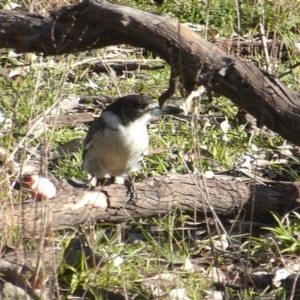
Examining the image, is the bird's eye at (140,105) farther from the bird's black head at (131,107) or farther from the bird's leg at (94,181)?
the bird's leg at (94,181)

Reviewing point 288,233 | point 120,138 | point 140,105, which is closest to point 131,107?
point 140,105

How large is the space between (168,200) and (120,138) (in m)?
0.81

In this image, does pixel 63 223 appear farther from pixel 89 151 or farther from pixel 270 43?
pixel 270 43

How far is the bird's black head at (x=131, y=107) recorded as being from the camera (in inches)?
238

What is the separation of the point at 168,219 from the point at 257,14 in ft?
12.0

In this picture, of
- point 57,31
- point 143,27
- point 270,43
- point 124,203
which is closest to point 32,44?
point 57,31

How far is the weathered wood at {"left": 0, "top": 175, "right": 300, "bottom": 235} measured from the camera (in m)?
5.35

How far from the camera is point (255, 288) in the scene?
487 centimetres

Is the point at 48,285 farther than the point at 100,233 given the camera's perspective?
No

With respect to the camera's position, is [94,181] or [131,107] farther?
[94,181]

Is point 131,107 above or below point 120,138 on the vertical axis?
above

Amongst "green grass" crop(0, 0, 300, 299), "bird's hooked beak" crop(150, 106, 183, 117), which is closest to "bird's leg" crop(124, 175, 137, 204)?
"green grass" crop(0, 0, 300, 299)

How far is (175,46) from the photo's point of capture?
528 centimetres

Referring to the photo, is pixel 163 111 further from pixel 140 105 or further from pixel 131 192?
pixel 131 192
